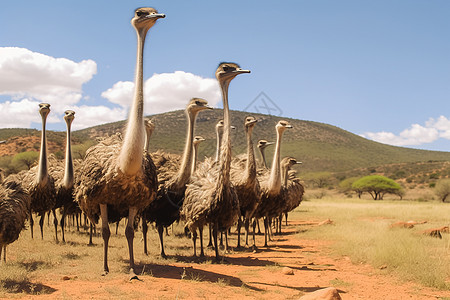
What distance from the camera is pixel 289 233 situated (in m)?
14.3

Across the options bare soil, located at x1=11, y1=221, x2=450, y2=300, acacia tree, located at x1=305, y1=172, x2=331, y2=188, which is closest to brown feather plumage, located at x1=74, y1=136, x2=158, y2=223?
bare soil, located at x1=11, y1=221, x2=450, y2=300

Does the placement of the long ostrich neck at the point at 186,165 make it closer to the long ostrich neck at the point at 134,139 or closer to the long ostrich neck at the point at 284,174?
the long ostrich neck at the point at 134,139

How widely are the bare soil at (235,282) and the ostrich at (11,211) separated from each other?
89 centimetres

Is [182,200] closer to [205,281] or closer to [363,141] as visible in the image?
[205,281]

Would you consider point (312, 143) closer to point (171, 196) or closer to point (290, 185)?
point (290, 185)

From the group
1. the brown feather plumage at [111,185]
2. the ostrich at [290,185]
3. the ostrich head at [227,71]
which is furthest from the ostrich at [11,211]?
the ostrich at [290,185]

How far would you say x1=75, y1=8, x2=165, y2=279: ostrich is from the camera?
225 inches

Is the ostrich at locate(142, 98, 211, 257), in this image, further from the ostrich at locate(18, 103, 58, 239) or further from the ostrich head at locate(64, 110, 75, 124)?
the ostrich head at locate(64, 110, 75, 124)

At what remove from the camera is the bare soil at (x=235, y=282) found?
535cm

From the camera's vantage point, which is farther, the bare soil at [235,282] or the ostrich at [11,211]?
the ostrich at [11,211]

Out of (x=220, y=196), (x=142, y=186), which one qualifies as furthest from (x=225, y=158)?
(x=142, y=186)

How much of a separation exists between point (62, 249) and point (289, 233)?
7756mm

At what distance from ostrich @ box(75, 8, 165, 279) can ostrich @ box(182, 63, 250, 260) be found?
1388 mm

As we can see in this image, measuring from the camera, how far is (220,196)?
24.7 feet
